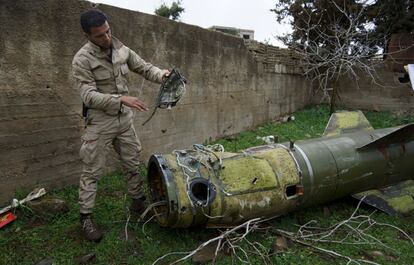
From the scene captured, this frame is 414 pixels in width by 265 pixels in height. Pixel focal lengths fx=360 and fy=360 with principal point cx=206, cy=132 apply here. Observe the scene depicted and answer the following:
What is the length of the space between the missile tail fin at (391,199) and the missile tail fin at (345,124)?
0.77 meters

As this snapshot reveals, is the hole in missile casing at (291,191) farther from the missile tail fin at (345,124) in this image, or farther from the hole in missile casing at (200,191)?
the missile tail fin at (345,124)

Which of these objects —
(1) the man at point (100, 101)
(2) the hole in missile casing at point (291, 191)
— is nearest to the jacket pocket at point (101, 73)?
(1) the man at point (100, 101)

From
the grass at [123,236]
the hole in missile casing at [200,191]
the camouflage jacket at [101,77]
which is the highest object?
the camouflage jacket at [101,77]

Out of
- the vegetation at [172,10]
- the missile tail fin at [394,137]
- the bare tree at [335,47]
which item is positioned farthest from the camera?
the vegetation at [172,10]

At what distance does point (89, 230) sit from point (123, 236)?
294 millimetres

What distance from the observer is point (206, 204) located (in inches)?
113

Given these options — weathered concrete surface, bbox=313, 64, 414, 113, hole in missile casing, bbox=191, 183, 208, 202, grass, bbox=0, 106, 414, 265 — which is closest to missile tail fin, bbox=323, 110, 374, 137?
grass, bbox=0, 106, 414, 265

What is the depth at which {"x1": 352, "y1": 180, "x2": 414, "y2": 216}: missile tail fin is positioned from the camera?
3.77 m

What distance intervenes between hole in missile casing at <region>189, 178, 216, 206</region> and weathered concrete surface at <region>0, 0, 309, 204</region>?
5.62 feet

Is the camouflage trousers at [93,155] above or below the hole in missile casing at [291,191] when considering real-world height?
above

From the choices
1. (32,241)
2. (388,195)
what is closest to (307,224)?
(388,195)

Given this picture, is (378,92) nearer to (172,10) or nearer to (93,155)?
(93,155)

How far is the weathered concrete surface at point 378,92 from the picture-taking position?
9.14m

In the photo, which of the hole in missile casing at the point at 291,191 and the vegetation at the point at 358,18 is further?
the vegetation at the point at 358,18
